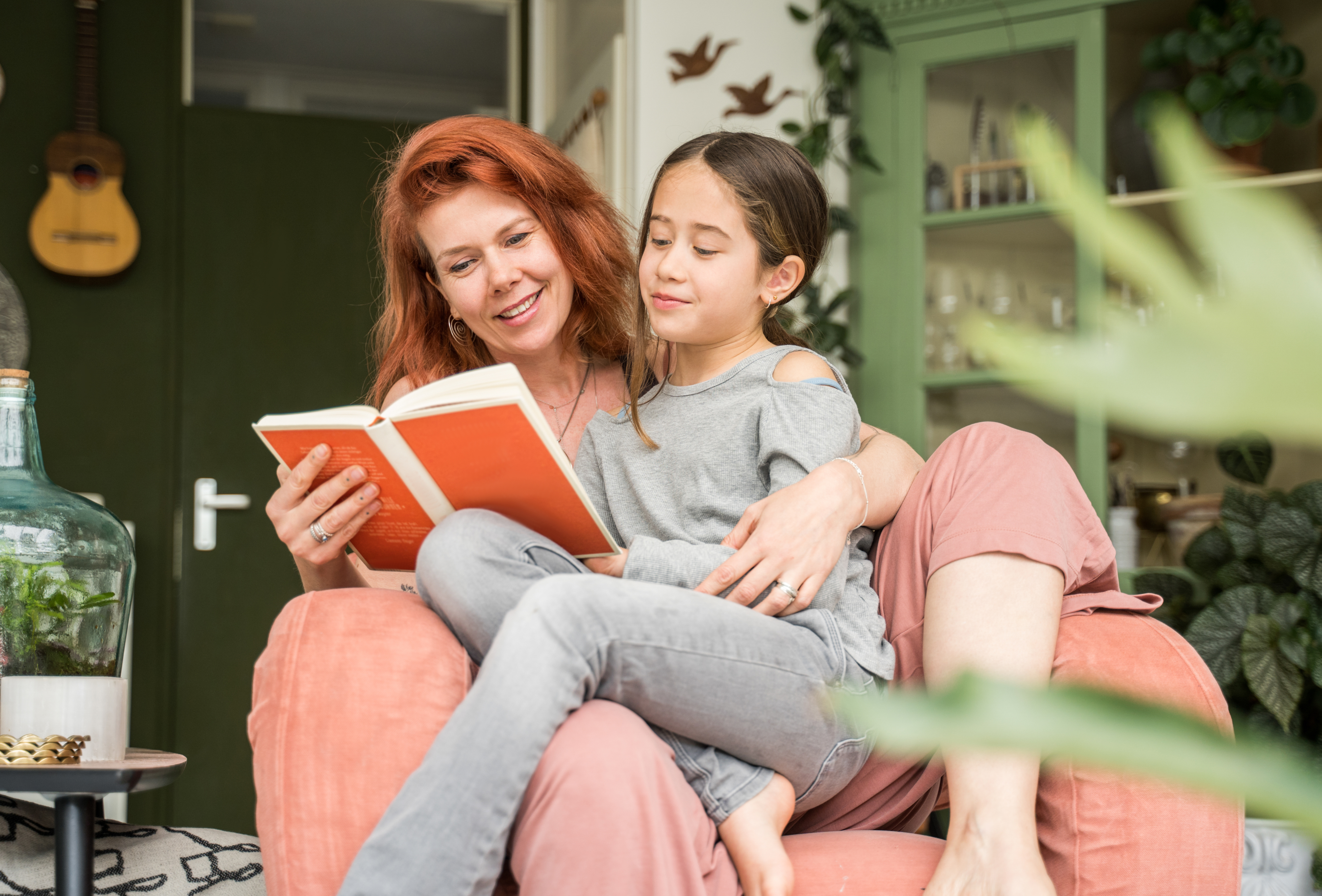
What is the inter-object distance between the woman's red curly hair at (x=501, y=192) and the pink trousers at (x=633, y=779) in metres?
0.60

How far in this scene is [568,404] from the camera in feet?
5.56

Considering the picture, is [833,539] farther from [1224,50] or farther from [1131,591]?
[1224,50]

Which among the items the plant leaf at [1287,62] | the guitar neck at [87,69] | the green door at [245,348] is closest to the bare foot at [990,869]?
the plant leaf at [1287,62]

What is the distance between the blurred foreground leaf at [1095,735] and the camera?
14 centimetres

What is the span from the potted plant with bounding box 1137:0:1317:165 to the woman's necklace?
5.71ft

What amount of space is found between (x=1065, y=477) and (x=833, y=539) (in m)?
0.29

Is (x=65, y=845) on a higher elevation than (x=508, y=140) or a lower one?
lower

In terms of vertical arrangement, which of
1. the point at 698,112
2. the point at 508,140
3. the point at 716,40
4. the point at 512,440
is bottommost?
the point at 512,440

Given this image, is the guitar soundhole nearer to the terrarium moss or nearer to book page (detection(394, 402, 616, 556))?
the terrarium moss

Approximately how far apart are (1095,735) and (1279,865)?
232 centimetres

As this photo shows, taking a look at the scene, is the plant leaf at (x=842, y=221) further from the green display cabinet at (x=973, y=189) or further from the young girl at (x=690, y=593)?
the young girl at (x=690, y=593)

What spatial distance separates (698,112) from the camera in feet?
9.72

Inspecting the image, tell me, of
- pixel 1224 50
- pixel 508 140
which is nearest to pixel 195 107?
pixel 508 140

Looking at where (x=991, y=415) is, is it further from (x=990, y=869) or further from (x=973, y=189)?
(x=990, y=869)
